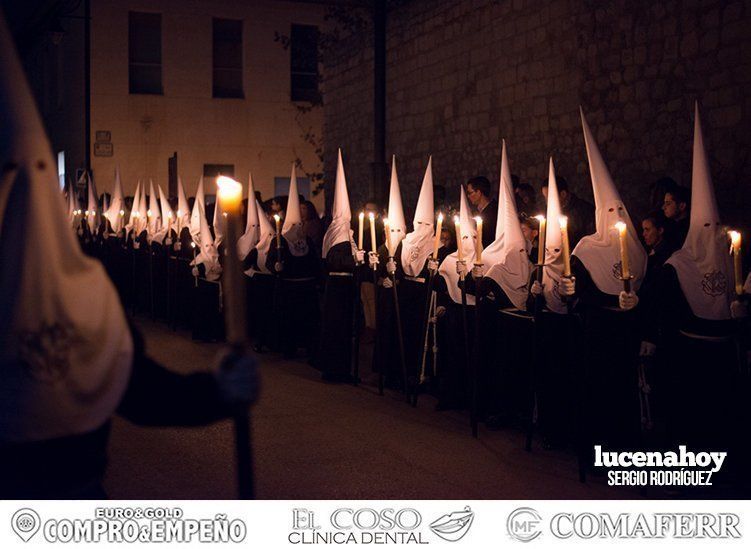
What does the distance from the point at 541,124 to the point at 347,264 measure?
455 cm

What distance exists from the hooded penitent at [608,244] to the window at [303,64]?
26.9 meters

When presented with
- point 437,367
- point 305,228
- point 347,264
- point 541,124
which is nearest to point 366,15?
point 541,124

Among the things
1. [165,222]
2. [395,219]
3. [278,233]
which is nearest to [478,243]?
[395,219]

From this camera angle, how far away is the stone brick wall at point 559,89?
11555 millimetres

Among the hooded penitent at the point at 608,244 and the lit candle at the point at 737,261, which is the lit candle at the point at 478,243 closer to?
the hooded penitent at the point at 608,244

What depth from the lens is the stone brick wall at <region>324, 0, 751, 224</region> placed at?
11555 millimetres

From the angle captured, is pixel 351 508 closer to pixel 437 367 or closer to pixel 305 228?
pixel 437 367

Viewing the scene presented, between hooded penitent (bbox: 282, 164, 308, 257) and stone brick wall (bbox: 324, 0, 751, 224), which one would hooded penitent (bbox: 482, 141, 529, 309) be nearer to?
stone brick wall (bbox: 324, 0, 751, 224)

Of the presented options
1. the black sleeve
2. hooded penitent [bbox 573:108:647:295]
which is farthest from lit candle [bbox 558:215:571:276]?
the black sleeve

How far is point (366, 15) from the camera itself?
2469 centimetres

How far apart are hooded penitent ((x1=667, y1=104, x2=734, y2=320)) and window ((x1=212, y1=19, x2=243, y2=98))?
91.9ft

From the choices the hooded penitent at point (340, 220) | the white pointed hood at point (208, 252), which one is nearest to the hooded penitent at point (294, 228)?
the hooded penitent at point (340, 220)

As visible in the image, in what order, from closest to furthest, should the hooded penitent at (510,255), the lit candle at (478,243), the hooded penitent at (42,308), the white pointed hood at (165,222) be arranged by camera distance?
1. the hooded penitent at (42,308)
2. the lit candle at (478,243)
3. the hooded penitent at (510,255)
4. the white pointed hood at (165,222)

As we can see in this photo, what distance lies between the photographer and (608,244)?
304 inches
